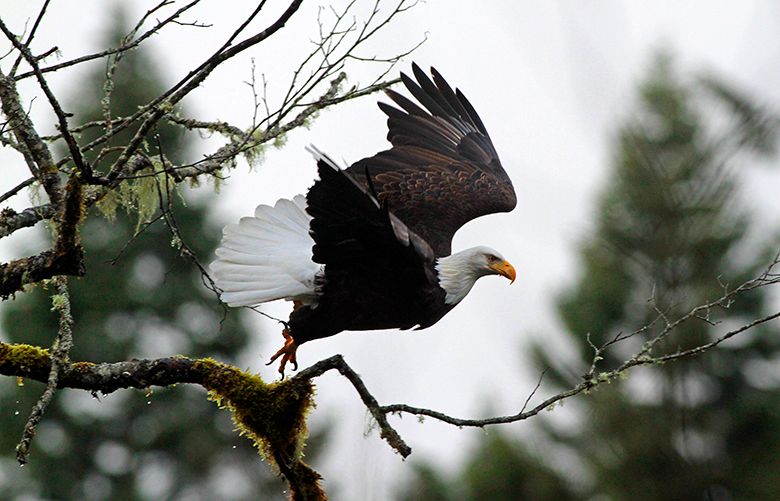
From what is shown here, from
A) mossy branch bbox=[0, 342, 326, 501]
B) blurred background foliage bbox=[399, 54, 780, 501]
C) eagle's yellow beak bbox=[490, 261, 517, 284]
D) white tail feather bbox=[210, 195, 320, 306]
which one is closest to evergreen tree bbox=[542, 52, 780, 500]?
blurred background foliage bbox=[399, 54, 780, 501]

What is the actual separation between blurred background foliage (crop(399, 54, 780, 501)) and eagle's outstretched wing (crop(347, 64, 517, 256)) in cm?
487

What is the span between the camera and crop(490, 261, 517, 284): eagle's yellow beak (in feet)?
19.8

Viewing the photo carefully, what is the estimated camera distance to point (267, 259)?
5.39 m

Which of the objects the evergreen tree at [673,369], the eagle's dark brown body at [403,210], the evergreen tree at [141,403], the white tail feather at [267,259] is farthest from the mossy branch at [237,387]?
the evergreen tree at [141,403]

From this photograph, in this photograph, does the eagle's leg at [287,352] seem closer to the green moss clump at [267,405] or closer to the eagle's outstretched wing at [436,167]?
the eagle's outstretched wing at [436,167]

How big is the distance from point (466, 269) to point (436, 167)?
48.1 inches

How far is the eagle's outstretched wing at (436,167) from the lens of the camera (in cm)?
629

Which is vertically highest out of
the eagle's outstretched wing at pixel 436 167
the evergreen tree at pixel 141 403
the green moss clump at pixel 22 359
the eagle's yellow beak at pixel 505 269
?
the evergreen tree at pixel 141 403

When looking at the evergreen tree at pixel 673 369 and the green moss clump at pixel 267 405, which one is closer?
the green moss clump at pixel 267 405

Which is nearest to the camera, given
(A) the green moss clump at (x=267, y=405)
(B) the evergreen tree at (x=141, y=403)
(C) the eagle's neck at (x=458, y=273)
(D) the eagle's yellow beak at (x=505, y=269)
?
(A) the green moss clump at (x=267, y=405)

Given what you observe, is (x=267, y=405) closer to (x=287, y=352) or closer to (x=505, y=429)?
(x=287, y=352)

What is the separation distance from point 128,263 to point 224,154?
35.1 ft

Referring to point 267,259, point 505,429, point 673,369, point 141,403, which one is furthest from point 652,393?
point 267,259

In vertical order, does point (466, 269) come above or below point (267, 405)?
above
